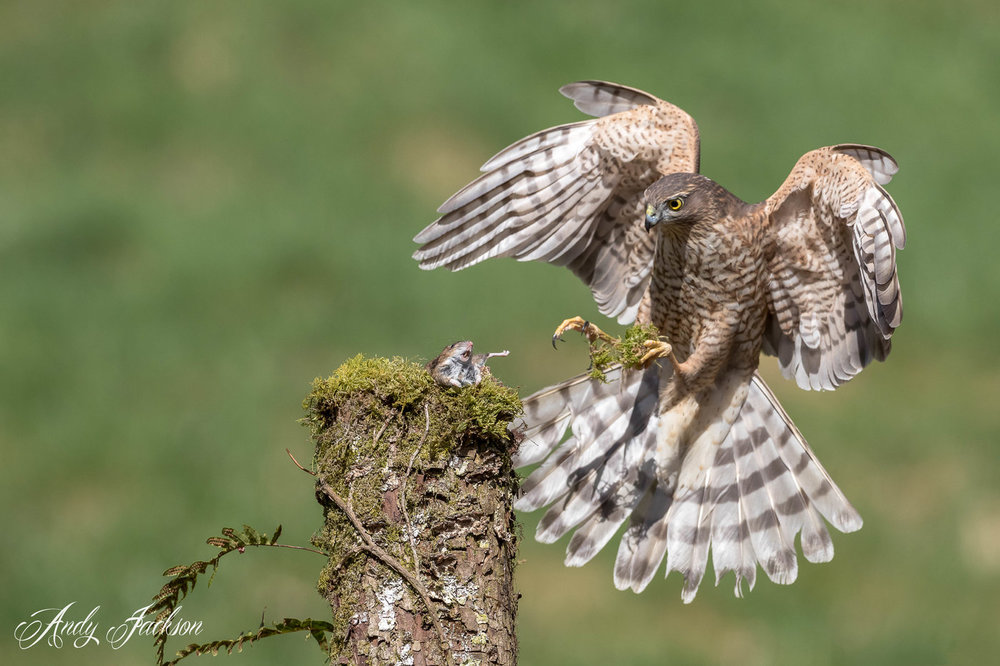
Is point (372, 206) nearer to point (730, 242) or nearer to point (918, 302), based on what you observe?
point (918, 302)

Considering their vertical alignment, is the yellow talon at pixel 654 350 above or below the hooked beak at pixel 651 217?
below

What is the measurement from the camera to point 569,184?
16.9 ft

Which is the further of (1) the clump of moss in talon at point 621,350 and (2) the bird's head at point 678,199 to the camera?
(2) the bird's head at point 678,199

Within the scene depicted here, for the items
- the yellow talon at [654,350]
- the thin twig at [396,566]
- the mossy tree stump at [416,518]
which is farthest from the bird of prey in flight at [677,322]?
the thin twig at [396,566]

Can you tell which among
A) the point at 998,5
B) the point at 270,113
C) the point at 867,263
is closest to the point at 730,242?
the point at 867,263

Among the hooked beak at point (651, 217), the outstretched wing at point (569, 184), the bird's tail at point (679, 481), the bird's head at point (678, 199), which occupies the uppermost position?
the outstretched wing at point (569, 184)

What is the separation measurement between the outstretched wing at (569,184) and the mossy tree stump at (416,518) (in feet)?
4.31

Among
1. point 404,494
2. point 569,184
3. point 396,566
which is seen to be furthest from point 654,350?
point 396,566

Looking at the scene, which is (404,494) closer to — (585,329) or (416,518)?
(416,518)

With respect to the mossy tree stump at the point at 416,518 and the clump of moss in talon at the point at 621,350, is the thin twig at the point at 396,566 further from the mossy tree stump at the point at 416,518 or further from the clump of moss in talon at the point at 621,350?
the clump of moss in talon at the point at 621,350

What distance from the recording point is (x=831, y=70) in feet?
40.4

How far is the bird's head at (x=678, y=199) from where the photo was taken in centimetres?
475

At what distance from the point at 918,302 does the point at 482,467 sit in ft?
26.2

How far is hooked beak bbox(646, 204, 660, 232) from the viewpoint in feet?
15.6
